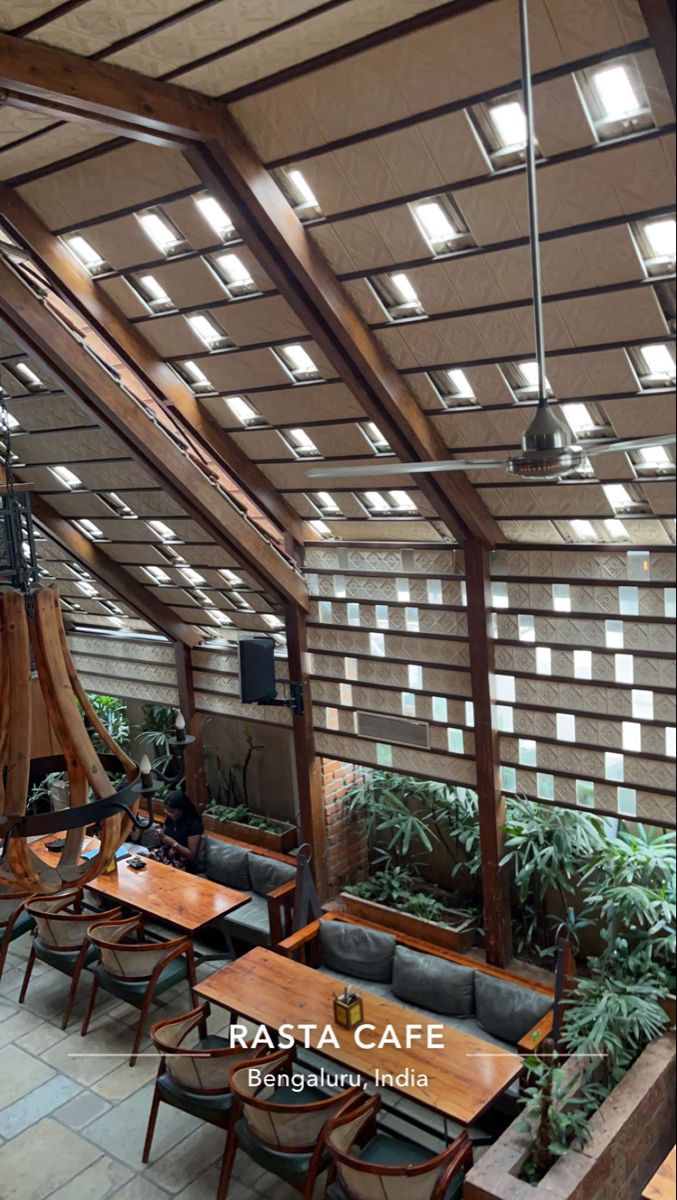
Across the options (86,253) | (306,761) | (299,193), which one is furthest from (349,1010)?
(86,253)

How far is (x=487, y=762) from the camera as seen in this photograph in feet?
19.9

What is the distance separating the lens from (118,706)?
1000 centimetres

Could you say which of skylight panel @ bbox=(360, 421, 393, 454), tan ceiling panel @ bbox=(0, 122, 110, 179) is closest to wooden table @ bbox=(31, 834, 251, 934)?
skylight panel @ bbox=(360, 421, 393, 454)

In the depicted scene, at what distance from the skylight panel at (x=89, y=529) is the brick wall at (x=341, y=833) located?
2.62m

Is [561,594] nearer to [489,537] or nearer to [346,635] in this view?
[489,537]

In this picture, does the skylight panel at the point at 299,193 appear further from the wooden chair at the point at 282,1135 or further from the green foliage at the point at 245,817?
the green foliage at the point at 245,817

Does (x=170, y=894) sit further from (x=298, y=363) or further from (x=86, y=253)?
(x=86, y=253)

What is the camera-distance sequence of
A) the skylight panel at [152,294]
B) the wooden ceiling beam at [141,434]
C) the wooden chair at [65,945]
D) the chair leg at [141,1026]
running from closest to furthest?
the skylight panel at [152,294]
the wooden ceiling beam at [141,434]
the chair leg at [141,1026]
the wooden chair at [65,945]

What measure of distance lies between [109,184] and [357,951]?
15.4ft

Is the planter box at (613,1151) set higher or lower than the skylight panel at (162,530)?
lower

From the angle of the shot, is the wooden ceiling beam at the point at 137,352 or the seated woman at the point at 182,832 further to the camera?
the seated woman at the point at 182,832

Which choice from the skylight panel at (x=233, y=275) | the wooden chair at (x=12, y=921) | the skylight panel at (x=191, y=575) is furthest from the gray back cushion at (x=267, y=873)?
the skylight panel at (x=233, y=275)

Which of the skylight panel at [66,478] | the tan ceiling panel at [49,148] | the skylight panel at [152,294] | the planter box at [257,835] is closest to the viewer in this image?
the tan ceiling panel at [49,148]

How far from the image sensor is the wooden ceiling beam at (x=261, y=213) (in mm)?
3949
